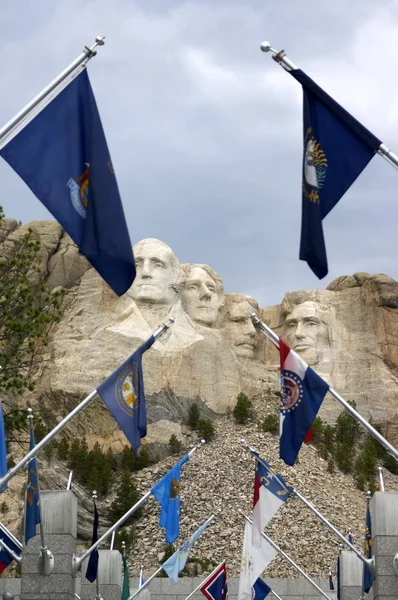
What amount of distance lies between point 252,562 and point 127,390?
7.95 m

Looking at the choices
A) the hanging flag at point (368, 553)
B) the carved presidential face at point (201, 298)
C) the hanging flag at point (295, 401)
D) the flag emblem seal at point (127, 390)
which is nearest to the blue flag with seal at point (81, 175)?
the flag emblem seal at point (127, 390)

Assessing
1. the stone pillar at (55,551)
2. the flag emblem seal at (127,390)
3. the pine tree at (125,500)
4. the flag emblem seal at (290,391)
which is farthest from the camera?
the pine tree at (125,500)

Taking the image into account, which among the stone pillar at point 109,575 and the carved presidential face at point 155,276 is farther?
the carved presidential face at point 155,276

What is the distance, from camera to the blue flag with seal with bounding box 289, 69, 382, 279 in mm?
17266

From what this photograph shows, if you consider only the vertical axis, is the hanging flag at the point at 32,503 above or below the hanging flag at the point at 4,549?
below

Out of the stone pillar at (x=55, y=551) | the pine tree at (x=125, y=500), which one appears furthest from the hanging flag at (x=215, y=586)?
the pine tree at (x=125, y=500)

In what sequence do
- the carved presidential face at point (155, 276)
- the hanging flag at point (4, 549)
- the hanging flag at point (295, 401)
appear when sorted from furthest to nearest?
the carved presidential face at point (155, 276)
the hanging flag at point (4, 549)
the hanging flag at point (295, 401)

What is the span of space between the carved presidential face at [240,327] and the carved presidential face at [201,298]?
3.49ft

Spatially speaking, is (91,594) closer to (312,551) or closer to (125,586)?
(125,586)

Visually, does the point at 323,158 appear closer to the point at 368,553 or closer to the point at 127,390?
the point at 127,390

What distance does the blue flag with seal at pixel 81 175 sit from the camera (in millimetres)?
16266

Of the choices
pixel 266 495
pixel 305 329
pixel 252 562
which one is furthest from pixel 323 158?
pixel 305 329

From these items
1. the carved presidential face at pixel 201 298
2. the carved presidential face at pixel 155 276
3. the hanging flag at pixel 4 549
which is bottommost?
the hanging flag at pixel 4 549

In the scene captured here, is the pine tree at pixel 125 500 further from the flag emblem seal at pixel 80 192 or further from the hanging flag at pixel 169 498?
the flag emblem seal at pixel 80 192
